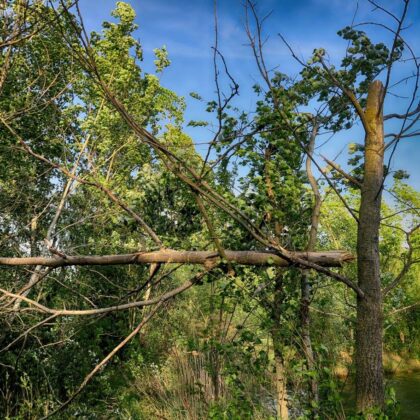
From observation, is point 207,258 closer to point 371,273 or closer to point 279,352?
point 371,273

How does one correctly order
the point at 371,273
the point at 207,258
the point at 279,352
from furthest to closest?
1. the point at 279,352
2. the point at 207,258
3. the point at 371,273

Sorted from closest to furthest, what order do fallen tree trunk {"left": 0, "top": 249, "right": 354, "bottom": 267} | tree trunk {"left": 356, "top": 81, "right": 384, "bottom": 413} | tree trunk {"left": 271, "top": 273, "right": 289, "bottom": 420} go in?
1. tree trunk {"left": 356, "top": 81, "right": 384, "bottom": 413}
2. fallen tree trunk {"left": 0, "top": 249, "right": 354, "bottom": 267}
3. tree trunk {"left": 271, "top": 273, "right": 289, "bottom": 420}

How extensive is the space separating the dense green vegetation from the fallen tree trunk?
23 millimetres

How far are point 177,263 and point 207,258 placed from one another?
0.51 meters

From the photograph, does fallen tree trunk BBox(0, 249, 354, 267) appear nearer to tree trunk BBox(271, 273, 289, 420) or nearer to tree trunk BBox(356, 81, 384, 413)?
tree trunk BBox(356, 81, 384, 413)

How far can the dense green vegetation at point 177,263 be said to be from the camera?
322 centimetres

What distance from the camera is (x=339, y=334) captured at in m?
13.4

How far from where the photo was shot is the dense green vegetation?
322 cm

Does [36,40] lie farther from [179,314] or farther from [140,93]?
[179,314]

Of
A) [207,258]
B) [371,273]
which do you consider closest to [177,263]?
[207,258]

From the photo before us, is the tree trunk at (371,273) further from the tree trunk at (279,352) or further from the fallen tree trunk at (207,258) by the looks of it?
the tree trunk at (279,352)

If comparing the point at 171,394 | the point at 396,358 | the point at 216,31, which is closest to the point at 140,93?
the point at 171,394

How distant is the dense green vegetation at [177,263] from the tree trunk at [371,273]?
2 cm

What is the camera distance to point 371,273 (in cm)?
298
